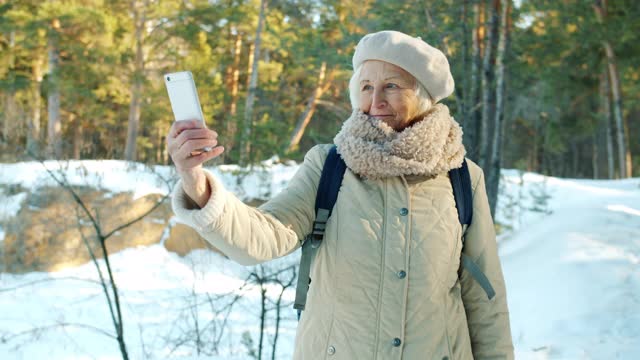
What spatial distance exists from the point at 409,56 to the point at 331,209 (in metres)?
0.55

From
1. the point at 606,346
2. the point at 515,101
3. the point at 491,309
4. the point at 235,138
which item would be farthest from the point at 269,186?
the point at 515,101

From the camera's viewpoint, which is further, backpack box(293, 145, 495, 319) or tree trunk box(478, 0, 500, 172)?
tree trunk box(478, 0, 500, 172)

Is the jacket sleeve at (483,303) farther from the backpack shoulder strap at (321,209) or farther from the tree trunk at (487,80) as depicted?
the tree trunk at (487,80)

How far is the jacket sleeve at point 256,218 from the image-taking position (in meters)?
1.29

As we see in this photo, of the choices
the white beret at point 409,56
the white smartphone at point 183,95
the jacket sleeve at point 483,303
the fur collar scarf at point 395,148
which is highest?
the white beret at point 409,56

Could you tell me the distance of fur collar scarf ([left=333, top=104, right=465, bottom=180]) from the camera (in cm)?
163

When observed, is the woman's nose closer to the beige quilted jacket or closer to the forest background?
the beige quilted jacket

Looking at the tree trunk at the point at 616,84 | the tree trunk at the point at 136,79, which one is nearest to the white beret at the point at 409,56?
the tree trunk at the point at 616,84

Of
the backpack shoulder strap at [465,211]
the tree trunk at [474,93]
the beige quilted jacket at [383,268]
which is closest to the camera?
the beige quilted jacket at [383,268]

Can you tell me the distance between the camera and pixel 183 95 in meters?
1.21

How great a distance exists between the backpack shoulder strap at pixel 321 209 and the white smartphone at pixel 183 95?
21.2 inches

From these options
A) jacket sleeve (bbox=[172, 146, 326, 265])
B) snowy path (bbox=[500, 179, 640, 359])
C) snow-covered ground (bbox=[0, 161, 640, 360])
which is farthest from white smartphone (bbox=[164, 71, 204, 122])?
snowy path (bbox=[500, 179, 640, 359])

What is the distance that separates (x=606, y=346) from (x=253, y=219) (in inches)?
145

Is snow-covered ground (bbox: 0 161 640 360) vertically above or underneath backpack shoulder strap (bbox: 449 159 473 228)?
underneath
